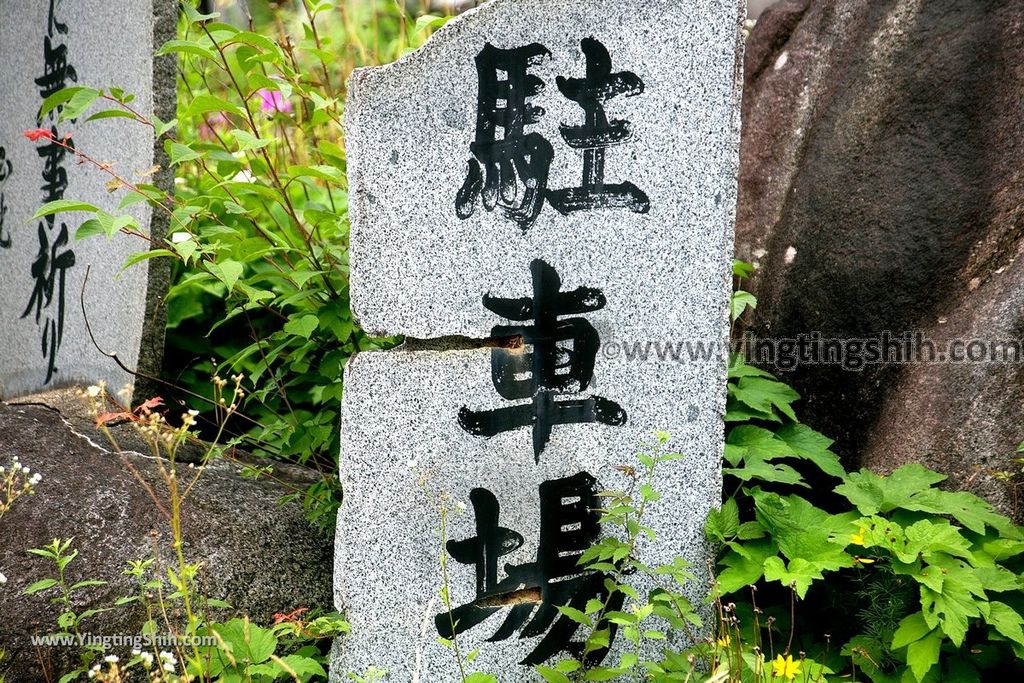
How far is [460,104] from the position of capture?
2580 mm

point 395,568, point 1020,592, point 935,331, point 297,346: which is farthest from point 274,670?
point 935,331

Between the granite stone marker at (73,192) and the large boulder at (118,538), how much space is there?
43 centimetres

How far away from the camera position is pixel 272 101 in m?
4.21

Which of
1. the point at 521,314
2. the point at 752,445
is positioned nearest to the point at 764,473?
the point at 752,445

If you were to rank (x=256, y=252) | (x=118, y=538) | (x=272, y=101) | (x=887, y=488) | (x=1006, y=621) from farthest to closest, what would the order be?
1. (x=272, y=101)
2. (x=256, y=252)
3. (x=118, y=538)
4. (x=887, y=488)
5. (x=1006, y=621)

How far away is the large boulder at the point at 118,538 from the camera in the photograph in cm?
256

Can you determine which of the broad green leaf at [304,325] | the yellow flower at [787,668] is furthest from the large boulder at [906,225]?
the broad green leaf at [304,325]

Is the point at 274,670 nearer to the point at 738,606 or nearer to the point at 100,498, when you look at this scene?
the point at 100,498

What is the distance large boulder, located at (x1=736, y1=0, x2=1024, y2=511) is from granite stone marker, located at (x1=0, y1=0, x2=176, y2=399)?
90.8 inches

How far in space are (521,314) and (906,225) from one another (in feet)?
4.92

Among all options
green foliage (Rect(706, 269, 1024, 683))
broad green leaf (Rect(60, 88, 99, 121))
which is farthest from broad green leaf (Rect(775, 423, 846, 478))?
broad green leaf (Rect(60, 88, 99, 121))

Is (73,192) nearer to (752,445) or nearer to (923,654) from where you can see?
(752,445)

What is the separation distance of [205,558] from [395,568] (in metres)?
0.61

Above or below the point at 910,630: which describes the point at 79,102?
above
